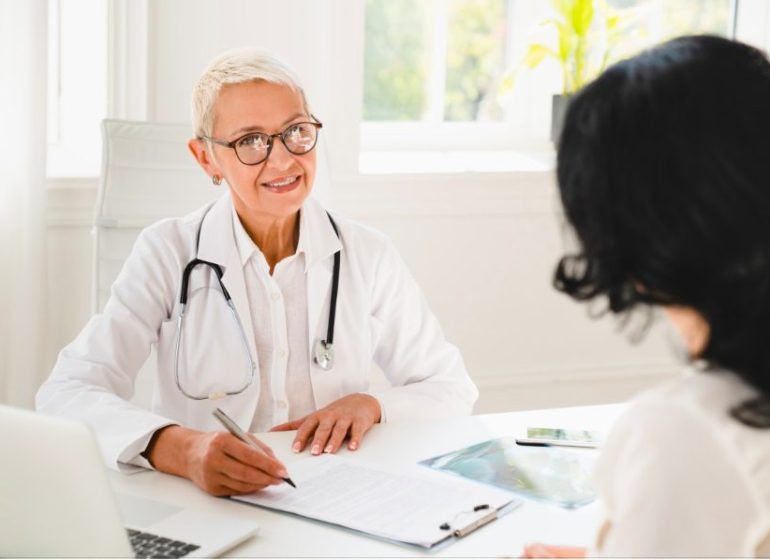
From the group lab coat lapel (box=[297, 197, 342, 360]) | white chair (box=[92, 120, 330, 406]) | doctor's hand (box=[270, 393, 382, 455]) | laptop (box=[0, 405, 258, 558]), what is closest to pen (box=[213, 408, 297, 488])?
doctor's hand (box=[270, 393, 382, 455])

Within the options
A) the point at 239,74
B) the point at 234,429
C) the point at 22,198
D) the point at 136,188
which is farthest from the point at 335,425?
the point at 22,198

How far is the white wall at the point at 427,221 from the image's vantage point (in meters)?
2.90

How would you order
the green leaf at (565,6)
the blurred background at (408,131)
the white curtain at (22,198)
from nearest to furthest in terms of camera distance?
the white curtain at (22,198) → the blurred background at (408,131) → the green leaf at (565,6)

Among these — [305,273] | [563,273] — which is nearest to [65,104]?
[305,273]

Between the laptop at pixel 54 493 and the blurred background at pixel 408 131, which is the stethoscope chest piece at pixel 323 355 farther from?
the blurred background at pixel 408 131

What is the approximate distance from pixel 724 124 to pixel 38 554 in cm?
81

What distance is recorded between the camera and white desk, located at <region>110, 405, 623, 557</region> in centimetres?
132

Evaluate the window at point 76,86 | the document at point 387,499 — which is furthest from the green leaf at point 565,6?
the document at point 387,499

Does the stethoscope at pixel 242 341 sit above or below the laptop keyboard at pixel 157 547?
above

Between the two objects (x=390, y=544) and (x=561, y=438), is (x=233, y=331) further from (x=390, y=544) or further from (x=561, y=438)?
(x=390, y=544)

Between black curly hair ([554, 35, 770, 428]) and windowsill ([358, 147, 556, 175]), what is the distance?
2.27 m

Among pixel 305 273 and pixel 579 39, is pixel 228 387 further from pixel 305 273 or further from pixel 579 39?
pixel 579 39

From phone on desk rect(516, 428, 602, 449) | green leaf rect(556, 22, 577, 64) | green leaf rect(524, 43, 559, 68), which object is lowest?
phone on desk rect(516, 428, 602, 449)

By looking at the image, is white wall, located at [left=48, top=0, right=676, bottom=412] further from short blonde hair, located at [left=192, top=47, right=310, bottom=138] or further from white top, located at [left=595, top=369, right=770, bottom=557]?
white top, located at [left=595, top=369, right=770, bottom=557]
